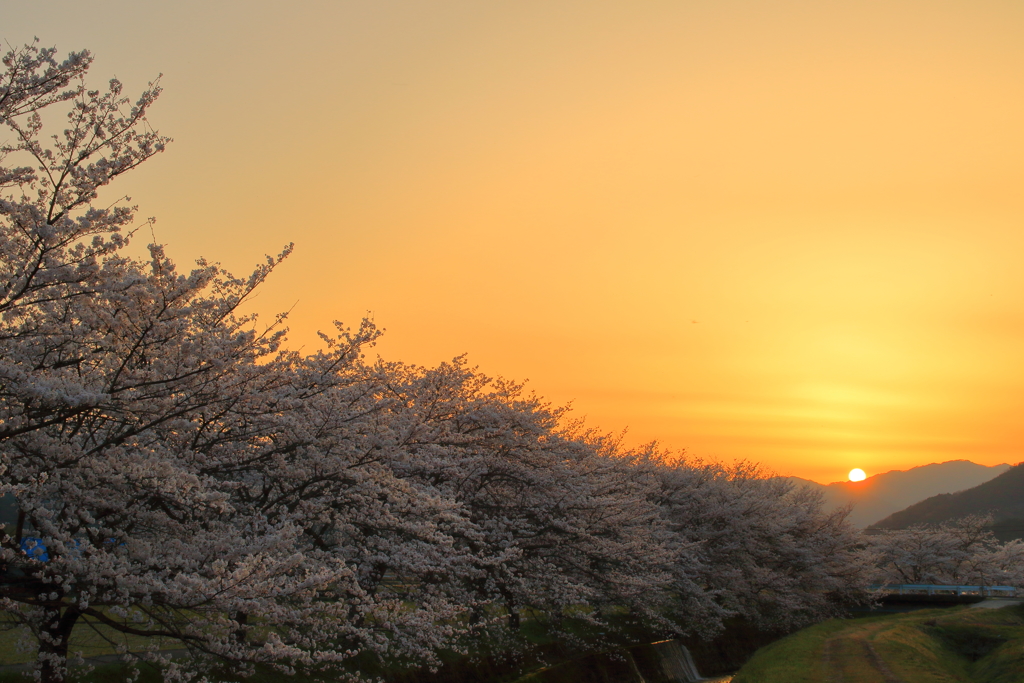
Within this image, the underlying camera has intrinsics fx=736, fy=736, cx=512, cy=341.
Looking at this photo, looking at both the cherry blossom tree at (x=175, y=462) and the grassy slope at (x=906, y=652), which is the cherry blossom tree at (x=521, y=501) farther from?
the grassy slope at (x=906, y=652)

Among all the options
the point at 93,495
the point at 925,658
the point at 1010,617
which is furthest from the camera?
the point at 1010,617

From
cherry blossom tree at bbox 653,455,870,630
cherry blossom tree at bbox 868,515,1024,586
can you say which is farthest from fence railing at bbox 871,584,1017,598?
cherry blossom tree at bbox 653,455,870,630

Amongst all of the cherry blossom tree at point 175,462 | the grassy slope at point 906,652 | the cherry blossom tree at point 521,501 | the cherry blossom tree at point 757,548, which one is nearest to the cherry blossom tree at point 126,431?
the cherry blossom tree at point 175,462

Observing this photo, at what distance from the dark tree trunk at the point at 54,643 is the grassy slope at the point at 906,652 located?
25690 millimetres

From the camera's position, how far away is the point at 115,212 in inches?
439

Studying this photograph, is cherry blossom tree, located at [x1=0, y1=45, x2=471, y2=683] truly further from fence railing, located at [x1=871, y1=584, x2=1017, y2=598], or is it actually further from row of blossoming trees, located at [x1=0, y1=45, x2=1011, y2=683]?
fence railing, located at [x1=871, y1=584, x2=1017, y2=598]

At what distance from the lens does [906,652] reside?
33.3 meters

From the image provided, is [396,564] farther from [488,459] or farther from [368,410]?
[488,459]

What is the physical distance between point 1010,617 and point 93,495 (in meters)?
51.4

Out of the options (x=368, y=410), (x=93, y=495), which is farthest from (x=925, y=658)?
(x=93, y=495)

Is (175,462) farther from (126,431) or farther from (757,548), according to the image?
(757,548)

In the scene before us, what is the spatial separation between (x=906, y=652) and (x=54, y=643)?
114ft

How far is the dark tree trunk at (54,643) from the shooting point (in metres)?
10.6

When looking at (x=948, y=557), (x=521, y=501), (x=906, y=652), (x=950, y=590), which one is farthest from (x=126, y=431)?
(x=948, y=557)
